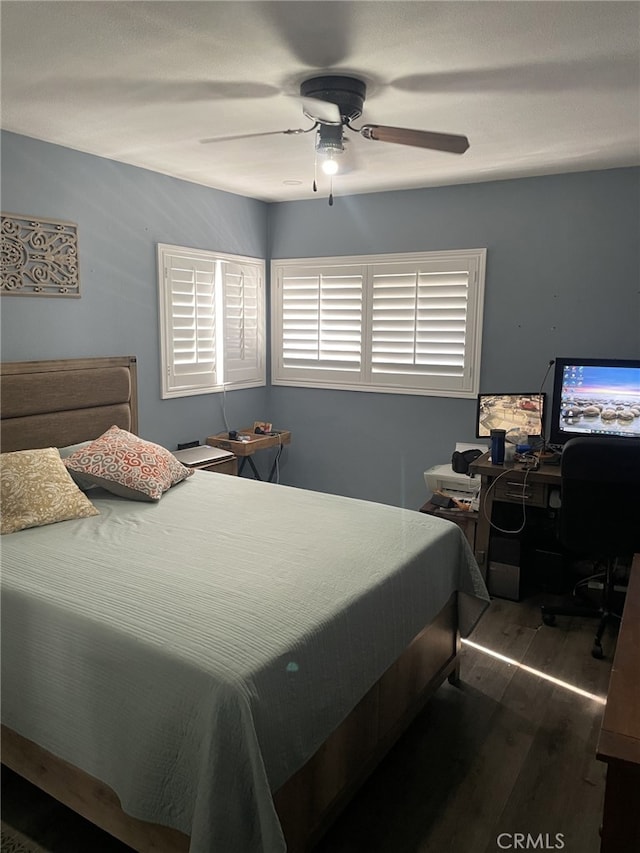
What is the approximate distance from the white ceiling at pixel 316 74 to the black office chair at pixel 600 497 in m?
1.48

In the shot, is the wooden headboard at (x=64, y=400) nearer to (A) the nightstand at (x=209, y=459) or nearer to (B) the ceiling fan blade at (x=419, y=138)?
(A) the nightstand at (x=209, y=459)

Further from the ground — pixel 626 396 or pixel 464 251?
pixel 464 251

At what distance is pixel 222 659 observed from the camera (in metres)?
1.59

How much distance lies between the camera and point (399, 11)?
1.78m

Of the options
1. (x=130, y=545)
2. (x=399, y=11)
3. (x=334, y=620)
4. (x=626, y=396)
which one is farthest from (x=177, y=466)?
(x=626, y=396)

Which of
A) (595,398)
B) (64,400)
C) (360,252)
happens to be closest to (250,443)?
(64,400)

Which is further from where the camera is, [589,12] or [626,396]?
[626,396]

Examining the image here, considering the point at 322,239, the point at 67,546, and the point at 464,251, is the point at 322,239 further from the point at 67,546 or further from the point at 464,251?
the point at 67,546

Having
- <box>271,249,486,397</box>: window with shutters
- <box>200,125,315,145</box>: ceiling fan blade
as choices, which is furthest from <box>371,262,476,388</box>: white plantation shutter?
<box>200,125,315,145</box>: ceiling fan blade

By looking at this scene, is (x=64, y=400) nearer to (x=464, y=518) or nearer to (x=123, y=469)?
(x=123, y=469)

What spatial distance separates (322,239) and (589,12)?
3.11m

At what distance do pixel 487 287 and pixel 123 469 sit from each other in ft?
8.71

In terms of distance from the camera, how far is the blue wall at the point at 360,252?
11.3ft

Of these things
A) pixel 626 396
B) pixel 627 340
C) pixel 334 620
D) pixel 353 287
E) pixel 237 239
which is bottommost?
pixel 334 620
